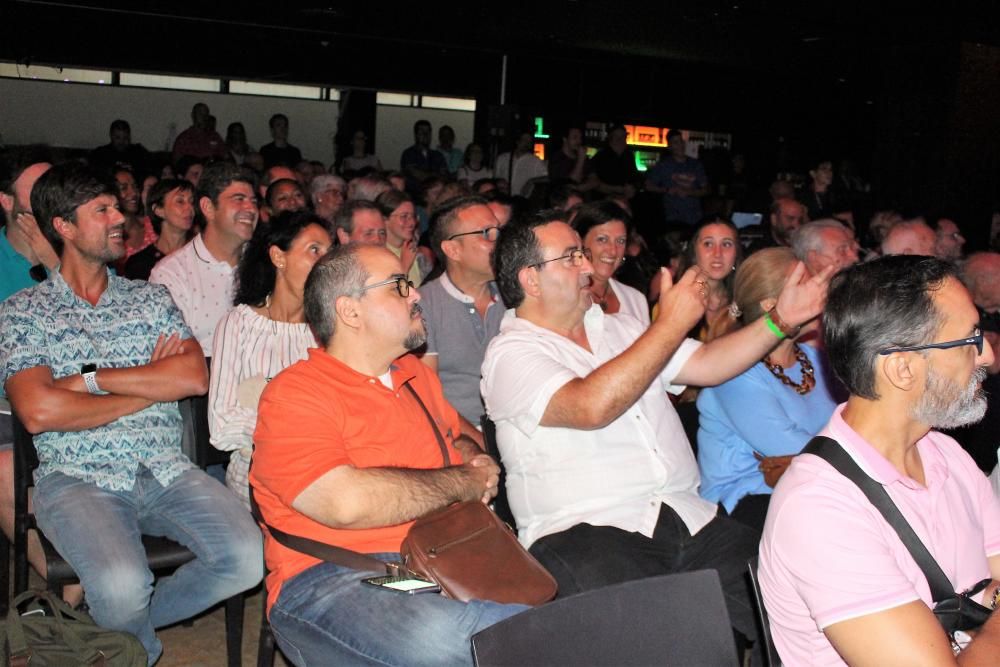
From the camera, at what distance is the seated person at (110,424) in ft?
9.23

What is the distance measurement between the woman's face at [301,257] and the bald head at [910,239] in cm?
361

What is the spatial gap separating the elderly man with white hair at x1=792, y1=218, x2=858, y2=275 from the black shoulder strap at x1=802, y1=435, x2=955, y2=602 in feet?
10.7

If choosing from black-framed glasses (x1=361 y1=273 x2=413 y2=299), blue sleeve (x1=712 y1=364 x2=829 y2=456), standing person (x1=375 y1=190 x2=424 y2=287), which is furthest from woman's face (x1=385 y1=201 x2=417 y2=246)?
black-framed glasses (x1=361 y1=273 x2=413 y2=299)

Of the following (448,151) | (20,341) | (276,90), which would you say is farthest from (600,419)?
(276,90)

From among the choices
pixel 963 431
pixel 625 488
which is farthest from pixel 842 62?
pixel 625 488

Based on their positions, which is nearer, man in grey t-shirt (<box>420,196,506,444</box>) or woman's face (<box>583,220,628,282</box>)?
man in grey t-shirt (<box>420,196,506,444</box>)

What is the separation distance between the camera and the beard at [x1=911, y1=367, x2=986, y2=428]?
1807mm

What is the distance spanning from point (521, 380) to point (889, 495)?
1.17 m

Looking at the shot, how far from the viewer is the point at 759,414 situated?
120 inches

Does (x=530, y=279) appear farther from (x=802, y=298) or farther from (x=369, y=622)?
(x=369, y=622)

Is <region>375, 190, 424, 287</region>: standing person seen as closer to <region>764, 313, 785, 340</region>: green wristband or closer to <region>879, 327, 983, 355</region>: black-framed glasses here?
<region>764, 313, 785, 340</region>: green wristband

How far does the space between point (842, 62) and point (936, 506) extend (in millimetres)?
13781

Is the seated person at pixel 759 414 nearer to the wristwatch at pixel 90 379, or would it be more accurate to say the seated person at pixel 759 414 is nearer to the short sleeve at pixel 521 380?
the short sleeve at pixel 521 380

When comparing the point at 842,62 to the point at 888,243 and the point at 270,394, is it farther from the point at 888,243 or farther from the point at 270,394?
the point at 270,394
